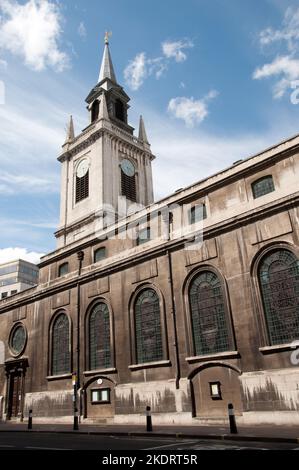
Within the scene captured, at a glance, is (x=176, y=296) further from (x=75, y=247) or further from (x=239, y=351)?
(x=75, y=247)

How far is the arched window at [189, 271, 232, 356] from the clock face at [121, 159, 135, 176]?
24.7 metres

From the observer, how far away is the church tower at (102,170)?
40719mm

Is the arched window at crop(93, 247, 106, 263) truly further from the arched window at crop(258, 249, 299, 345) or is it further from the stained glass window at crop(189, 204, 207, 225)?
the arched window at crop(258, 249, 299, 345)

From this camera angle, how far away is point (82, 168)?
1751 inches

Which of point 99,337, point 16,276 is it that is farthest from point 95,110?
point 16,276

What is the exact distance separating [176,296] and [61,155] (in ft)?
98.7

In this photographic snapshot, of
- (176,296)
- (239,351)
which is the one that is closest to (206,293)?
(176,296)

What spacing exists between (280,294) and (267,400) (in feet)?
16.1

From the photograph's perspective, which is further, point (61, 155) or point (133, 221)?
point (61, 155)

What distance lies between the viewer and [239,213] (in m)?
22.2

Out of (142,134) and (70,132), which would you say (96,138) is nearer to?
(70,132)

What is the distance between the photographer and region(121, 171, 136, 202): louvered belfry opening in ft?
143

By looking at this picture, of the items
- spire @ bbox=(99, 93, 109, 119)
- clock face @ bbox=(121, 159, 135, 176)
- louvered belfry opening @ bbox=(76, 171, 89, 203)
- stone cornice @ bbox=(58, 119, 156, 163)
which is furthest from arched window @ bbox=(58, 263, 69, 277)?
spire @ bbox=(99, 93, 109, 119)

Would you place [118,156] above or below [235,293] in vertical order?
above
